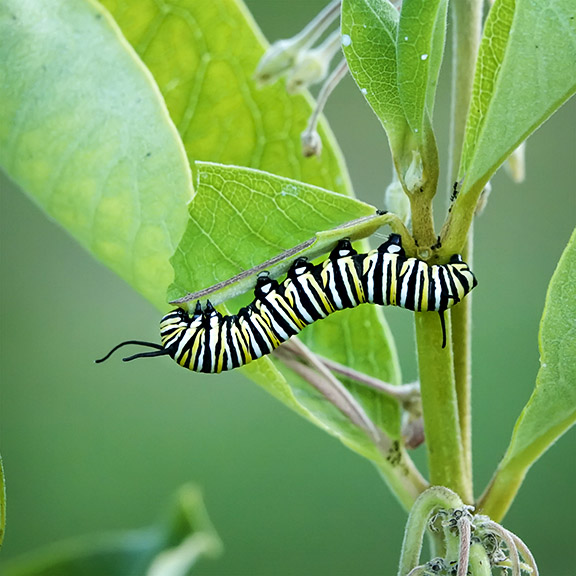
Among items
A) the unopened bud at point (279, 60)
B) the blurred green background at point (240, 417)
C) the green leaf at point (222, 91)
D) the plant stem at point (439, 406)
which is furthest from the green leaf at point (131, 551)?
the blurred green background at point (240, 417)

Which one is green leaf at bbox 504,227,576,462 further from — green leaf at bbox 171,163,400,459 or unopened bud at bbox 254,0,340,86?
unopened bud at bbox 254,0,340,86

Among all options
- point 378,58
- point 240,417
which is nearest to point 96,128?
point 378,58

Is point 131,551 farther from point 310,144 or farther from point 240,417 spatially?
point 240,417

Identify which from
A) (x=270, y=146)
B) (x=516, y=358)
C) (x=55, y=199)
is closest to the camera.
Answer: (x=55, y=199)

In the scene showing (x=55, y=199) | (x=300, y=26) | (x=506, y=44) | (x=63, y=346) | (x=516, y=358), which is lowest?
(x=516, y=358)

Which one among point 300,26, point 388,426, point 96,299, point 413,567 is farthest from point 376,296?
point 300,26

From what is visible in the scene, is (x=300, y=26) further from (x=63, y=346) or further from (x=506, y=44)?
(x=506, y=44)

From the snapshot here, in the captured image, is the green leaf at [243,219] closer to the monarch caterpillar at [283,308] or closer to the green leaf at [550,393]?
the monarch caterpillar at [283,308]

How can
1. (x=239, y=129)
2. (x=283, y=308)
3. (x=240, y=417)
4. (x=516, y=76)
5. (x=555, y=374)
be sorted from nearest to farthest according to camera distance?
(x=516, y=76) → (x=555, y=374) → (x=283, y=308) → (x=239, y=129) → (x=240, y=417)
